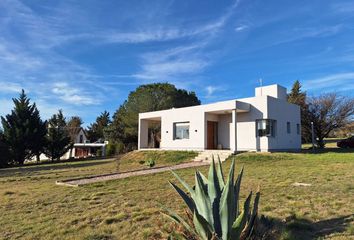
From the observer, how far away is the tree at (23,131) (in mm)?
30375

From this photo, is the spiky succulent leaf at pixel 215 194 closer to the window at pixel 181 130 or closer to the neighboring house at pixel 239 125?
the neighboring house at pixel 239 125

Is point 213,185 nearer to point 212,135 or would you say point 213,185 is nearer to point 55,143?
point 212,135

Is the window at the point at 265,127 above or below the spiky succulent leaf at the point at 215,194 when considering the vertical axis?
above

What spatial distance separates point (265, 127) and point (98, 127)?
50920 millimetres

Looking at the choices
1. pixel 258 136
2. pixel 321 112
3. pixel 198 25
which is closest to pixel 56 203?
pixel 198 25

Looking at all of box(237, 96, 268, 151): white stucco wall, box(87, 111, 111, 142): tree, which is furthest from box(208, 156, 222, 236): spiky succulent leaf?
box(87, 111, 111, 142): tree

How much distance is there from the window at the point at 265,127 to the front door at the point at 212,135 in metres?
4.04

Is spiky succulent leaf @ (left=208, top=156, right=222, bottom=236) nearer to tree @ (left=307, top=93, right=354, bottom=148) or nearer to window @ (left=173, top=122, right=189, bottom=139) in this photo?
window @ (left=173, top=122, right=189, bottom=139)

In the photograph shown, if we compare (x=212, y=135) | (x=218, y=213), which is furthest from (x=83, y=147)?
(x=218, y=213)

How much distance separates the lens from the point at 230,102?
20.0m

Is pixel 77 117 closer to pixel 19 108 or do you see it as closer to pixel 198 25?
pixel 19 108

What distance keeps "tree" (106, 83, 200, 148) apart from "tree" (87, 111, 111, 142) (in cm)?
1789

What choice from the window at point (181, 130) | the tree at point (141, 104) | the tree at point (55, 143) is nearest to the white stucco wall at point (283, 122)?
the window at point (181, 130)

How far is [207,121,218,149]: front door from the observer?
23.4 metres
